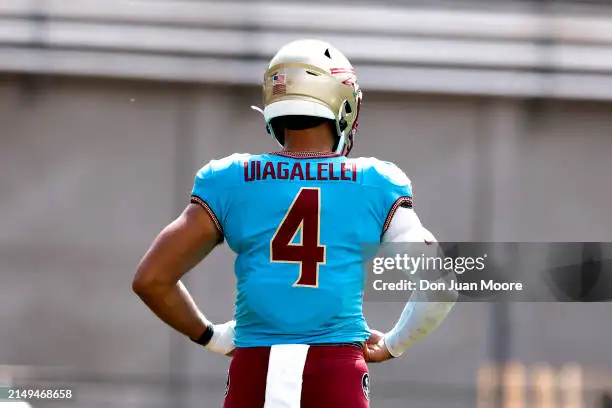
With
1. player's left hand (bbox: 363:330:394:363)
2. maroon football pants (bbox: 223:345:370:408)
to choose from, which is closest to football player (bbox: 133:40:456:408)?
maroon football pants (bbox: 223:345:370:408)

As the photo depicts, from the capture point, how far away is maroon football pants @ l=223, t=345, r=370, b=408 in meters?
3.04

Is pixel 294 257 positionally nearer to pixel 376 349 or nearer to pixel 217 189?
A: pixel 217 189

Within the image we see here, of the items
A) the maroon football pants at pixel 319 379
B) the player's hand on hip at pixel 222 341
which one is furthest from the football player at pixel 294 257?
the player's hand on hip at pixel 222 341

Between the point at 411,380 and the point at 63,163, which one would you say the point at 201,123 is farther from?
the point at 411,380

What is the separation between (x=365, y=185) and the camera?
3098 mm

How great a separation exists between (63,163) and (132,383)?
1979 mm

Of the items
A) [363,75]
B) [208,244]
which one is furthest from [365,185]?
[363,75]

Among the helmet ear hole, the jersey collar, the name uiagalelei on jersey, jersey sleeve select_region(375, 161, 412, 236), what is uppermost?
the helmet ear hole

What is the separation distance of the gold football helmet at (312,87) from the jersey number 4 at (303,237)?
0.94ft

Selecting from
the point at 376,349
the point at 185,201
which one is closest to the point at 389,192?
the point at 376,349

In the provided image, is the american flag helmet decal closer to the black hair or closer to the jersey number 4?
the black hair

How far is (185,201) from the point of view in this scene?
388 inches

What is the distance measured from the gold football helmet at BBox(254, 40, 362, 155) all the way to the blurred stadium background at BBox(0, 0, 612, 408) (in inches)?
248

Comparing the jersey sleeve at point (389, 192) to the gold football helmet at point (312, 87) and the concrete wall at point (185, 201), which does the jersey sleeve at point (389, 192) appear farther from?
the concrete wall at point (185, 201)
